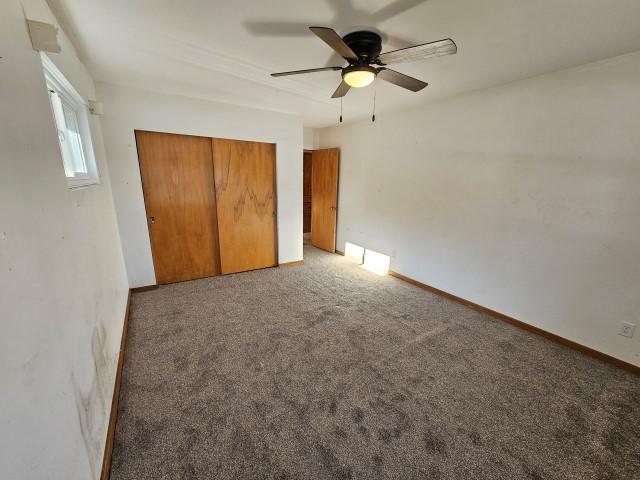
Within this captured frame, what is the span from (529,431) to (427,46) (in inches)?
88.3

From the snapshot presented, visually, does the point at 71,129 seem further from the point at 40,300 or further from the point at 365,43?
the point at 365,43

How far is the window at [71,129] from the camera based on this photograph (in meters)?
1.50

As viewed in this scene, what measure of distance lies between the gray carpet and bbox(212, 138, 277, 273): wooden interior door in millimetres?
1127

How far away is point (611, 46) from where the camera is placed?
1.69 m

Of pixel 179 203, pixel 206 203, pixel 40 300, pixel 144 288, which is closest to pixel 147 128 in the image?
pixel 179 203

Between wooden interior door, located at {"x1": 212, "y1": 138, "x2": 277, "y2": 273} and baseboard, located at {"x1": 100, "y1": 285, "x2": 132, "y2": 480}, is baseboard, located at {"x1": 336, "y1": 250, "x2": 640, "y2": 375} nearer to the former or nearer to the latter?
wooden interior door, located at {"x1": 212, "y1": 138, "x2": 277, "y2": 273}

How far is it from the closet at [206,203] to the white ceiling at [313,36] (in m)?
0.79

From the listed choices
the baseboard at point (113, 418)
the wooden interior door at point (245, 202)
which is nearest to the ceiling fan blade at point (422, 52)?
the wooden interior door at point (245, 202)

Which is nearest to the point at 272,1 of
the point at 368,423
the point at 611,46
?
the point at 611,46

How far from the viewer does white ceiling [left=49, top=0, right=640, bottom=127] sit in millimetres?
1401

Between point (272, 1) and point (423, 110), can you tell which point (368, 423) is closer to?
point (272, 1)

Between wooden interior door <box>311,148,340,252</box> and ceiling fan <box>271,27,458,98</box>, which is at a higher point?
ceiling fan <box>271,27,458,98</box>

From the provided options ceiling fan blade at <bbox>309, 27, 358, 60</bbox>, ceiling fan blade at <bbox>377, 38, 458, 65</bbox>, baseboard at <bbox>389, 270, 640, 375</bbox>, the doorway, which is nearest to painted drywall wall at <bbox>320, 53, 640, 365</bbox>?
baseboard at <bbox>389, 270, 640, 375</bbox>

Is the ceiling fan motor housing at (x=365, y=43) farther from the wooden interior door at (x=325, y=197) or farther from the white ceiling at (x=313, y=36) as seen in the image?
the wooden interior door at (x=325, y=197)
